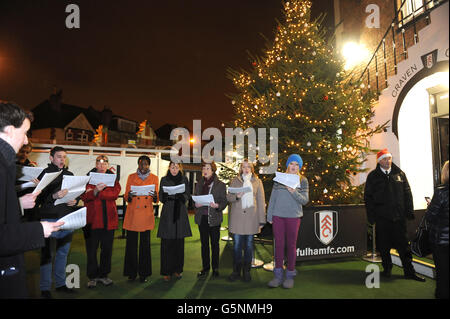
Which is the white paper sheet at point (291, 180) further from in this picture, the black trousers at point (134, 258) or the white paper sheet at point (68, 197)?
the white paper sheet at point (68, 197)

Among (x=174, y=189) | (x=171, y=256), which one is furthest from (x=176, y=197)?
(x=171, y=256)

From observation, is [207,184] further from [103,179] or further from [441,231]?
[441,231]

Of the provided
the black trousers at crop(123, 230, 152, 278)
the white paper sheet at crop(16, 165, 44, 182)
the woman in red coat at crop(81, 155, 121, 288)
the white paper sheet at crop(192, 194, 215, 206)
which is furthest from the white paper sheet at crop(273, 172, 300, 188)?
the white paper sheet at crop(16, 165, 44, 182)

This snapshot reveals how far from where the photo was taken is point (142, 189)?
15.4 ft

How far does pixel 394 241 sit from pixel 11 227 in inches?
220

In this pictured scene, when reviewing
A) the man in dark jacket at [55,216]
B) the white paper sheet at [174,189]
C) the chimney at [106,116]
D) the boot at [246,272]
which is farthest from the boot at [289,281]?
the chimney at [106,116]

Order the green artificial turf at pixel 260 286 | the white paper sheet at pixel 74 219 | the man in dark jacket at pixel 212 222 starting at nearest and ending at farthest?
1. the white paper sheet at pixel 74 219
2. the green artificial turf at pixel 260 286
3. the man in dark jacket at pixel 212 222

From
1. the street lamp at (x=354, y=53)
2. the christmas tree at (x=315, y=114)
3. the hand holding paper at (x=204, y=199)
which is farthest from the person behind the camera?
the street lamp at (x=354, y=53)

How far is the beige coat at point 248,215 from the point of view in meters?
4.88

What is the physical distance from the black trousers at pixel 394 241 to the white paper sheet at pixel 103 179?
483 centimetres

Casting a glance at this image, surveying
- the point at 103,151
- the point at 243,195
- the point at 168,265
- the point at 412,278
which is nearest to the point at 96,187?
the point at 168,265

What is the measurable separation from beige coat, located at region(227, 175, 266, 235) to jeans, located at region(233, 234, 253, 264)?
0.51 ft

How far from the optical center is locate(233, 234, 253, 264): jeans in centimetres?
493
